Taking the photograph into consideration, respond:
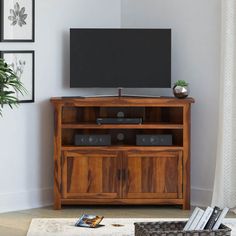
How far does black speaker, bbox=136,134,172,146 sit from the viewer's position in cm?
677

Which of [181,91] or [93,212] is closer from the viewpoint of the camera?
[93,212]

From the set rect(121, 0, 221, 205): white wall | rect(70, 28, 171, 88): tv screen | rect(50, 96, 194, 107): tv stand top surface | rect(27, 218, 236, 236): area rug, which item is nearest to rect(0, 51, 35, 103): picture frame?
rect(50, 96, 194, 107): tv stand top surface

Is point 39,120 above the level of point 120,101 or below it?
below

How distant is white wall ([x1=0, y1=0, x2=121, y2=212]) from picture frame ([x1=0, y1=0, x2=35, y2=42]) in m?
0.06

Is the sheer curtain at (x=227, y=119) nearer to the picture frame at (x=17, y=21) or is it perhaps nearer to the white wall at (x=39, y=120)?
the white wall at (x=39, y=120)

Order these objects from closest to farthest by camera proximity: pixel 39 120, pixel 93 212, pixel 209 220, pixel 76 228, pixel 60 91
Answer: pixel 209 220, pixel 76 228, pixel 93 212, pixel 39 120, pixel 60 91

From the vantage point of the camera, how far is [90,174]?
6.73 meters

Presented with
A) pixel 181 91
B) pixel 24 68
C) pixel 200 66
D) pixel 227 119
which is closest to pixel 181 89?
pixel 181 91

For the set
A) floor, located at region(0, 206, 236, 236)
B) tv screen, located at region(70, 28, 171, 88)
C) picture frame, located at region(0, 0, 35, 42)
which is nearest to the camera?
floor, located at region(0, 206, 236, 236)

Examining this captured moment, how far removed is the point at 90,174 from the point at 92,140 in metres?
0.28

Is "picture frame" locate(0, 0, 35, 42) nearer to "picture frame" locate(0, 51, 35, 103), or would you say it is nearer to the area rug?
"picture frame" locate(0, 51, 35, 103)

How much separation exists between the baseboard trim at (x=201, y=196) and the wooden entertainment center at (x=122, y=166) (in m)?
0.25

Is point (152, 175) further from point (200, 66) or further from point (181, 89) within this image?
point (200, 66)

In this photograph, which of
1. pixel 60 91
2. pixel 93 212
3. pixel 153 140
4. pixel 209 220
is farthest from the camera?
pixel 60 91
